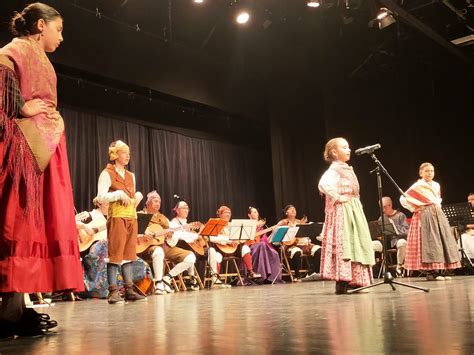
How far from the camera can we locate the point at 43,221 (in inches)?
82.5

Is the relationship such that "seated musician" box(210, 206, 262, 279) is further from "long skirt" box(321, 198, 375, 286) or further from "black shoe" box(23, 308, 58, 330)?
"black shoe" box(23, 308, 58, 330)

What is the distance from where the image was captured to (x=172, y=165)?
10.1 meters

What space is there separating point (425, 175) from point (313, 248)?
3.83 m

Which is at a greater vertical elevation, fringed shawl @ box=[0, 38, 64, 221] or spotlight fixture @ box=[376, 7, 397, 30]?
spotlight fixture @ box=[376, 7, 397, 30]

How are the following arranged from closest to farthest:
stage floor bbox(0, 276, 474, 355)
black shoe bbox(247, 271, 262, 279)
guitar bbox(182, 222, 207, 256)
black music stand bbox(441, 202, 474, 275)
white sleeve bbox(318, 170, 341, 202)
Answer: stage floor bbox(0, 276, 474, 355) < white sleeve bbox(318, 170, 341, 202) < black music stand bbox(441, 202, 474, 275) < guitar bbox(182, 222, 207, 256) < black shoe bbox(247, 271, 262, 279)

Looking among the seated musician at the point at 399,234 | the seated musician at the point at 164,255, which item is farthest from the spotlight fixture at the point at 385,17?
the seated musician at the point at 164,255

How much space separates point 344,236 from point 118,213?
193cm

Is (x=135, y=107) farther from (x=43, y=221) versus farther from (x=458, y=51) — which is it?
(x=43, y=221)

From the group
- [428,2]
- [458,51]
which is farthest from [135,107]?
[458,51]

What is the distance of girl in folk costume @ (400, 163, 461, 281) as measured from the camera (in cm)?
614

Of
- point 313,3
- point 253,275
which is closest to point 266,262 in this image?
point 253,275

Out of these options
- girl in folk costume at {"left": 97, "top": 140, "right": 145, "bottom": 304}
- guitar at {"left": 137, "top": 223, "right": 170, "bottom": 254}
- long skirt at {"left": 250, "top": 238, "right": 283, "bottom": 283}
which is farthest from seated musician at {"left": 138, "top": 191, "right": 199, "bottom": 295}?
girl in folk costume at {"left": 97, "top": 140, "right": 145, "bottom": 304}

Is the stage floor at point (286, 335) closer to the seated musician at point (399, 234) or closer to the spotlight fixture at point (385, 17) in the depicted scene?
the seated musician at point (399, 234)

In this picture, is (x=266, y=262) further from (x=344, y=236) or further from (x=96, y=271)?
(x=344, y=236)
